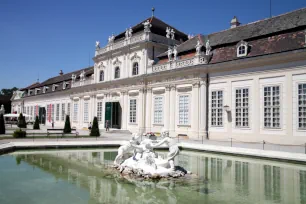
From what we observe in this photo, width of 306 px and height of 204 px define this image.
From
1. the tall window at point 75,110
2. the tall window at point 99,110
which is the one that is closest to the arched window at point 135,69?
the tall window at point 99,110

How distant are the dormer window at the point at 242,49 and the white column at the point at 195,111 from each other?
4.86 metres

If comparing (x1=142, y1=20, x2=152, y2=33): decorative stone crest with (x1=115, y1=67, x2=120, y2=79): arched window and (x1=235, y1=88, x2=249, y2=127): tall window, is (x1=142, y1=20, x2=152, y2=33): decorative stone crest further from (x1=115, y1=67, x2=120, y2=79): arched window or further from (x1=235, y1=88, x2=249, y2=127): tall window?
(x1=235, y1=88, x2=249, y2=127): tall window

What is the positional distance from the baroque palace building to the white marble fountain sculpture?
1299cm

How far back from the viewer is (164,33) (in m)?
35.9

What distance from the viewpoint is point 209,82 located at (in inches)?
1028

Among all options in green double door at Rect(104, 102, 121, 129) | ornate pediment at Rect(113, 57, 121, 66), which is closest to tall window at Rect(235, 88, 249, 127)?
green double door at Rect(104, 102, 121, 129)

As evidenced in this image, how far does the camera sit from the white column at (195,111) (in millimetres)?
26350

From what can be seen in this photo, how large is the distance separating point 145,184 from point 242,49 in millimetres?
17673

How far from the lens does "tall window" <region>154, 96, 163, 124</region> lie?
30891 millimetres

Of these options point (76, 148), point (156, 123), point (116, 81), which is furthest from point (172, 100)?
point (76, 148)

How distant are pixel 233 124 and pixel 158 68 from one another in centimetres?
1126

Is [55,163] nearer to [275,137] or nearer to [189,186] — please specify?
[189,186]

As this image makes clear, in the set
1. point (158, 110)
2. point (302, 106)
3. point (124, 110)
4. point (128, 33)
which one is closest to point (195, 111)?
point (158, 110)

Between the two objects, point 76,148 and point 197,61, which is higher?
point 197,61
